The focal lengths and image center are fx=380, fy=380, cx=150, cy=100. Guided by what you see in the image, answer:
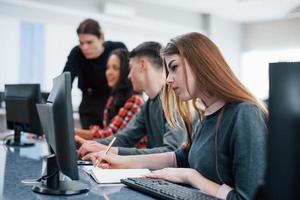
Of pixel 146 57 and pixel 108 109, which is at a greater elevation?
pixel 146 57

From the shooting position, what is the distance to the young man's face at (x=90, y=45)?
2562 mm

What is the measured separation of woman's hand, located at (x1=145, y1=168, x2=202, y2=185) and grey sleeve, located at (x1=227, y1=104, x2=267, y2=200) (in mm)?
153

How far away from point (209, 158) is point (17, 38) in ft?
11.4

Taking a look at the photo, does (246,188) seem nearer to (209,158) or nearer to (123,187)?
(209,158)

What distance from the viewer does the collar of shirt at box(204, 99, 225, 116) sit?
1145 millimetres

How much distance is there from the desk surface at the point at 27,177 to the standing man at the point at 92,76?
860 millimetres

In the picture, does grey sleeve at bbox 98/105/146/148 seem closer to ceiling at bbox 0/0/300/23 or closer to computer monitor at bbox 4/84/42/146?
computer monitor at bbox 4/84/42/146

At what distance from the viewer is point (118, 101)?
7.51ft

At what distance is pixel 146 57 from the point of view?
1883mm

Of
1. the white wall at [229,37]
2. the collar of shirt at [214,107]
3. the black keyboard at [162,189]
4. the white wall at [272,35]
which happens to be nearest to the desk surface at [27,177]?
the black keyboard at [162,189]

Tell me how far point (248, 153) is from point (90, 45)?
6.09 ft

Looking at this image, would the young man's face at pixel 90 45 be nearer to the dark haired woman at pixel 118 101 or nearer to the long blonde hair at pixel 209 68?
the dark haired woman at pixel 118 101

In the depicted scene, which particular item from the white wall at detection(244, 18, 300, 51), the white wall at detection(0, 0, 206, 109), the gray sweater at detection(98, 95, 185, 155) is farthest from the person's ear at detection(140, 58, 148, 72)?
the white wall at detection(244, 18, 300, 51)

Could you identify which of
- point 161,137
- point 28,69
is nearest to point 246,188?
point 161,137
